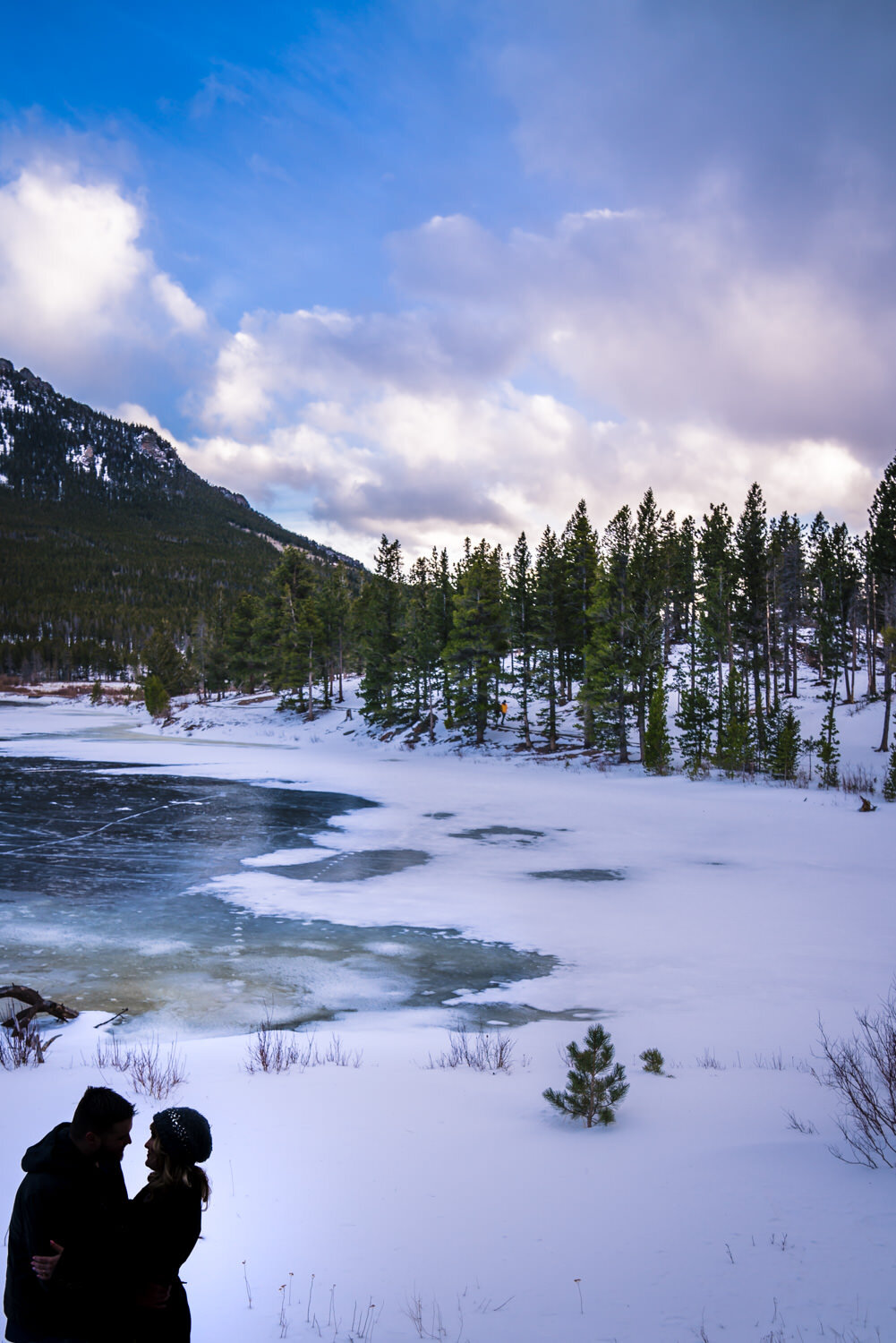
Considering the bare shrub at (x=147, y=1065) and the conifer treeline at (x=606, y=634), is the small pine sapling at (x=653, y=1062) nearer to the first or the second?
the bare shrub at (x=147, y=1065)

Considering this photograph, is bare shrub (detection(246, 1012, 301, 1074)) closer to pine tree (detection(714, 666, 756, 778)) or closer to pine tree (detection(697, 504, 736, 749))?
pine tree (detection(714, 666, 756, 778))

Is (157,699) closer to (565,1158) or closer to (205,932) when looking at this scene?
(205,932)

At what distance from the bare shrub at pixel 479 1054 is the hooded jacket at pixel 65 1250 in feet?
17.0

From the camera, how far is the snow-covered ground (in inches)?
144

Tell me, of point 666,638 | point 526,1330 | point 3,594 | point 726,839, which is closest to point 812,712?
point 666,638

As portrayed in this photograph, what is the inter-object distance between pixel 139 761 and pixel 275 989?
33.9 m

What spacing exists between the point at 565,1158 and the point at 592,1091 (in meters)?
0.70

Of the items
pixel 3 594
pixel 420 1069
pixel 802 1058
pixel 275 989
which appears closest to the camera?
pixel 420 1069

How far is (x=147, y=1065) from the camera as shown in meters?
6.60

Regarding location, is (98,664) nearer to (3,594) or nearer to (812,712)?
(3,594)

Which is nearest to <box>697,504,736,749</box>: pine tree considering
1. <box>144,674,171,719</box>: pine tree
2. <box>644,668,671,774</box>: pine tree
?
<box>644,668,671,774</box>: pine tree

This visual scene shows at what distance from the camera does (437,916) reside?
47.3 ft

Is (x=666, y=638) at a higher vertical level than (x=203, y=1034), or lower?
higher

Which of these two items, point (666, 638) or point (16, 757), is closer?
point (16, 757)
